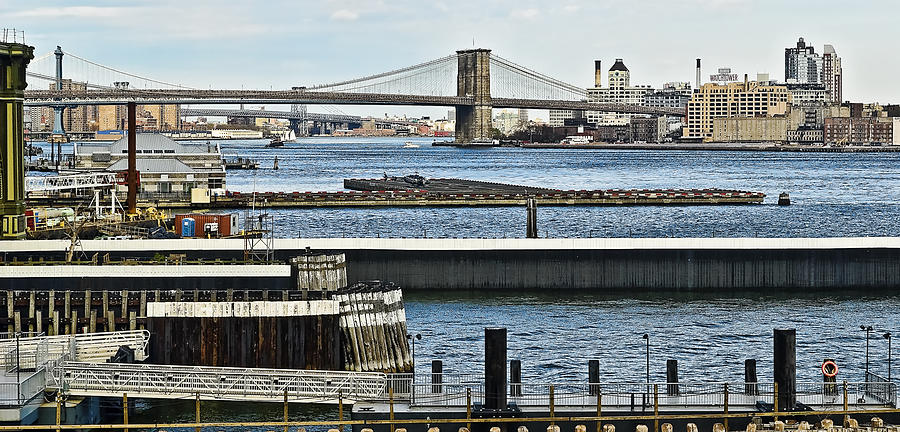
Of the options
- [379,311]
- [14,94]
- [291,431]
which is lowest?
[291,431]

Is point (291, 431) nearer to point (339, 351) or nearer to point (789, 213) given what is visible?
point (339, 351)

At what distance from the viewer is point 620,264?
4166cm

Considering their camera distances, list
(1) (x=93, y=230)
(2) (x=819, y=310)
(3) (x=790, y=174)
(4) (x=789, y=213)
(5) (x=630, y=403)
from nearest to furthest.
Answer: (5) (x=630, y=403)
(2) (x=819, y=310)
(1) (x=93, y=230)
(4) (x=789, y=213)
(3) (x=790, y=174)

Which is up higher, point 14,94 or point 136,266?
point 14,94

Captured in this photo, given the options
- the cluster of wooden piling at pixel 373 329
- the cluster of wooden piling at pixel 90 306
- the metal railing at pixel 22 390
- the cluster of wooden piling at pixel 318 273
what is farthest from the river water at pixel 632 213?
the metal railing at pixel 22 390

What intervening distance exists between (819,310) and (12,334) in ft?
71.7

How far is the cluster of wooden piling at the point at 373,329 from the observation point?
26.4 meters

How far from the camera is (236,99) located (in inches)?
6284

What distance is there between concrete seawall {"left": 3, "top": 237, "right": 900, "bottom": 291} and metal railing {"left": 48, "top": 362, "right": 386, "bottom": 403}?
17.3 metres

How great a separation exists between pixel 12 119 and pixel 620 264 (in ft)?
57.2

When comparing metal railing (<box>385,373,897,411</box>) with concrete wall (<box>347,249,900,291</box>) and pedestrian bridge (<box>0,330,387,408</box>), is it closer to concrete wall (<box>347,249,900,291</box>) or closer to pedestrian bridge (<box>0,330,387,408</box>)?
pedestrian bridge (<box>0,330,387,408</box>)

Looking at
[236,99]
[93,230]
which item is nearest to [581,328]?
[93,230]

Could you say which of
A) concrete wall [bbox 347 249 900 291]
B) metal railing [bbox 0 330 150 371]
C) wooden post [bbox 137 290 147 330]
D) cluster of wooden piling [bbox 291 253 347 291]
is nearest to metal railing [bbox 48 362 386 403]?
metal railing [bbox 0 330 150 371]

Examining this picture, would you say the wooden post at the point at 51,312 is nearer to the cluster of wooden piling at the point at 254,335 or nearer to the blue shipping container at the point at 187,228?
the cluster of wooden piling at the point at 254,335
